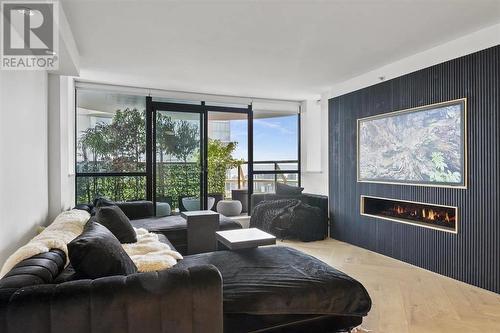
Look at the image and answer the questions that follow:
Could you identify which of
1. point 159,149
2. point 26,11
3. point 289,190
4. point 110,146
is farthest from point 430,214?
point 110,146

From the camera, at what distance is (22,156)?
8.32ft

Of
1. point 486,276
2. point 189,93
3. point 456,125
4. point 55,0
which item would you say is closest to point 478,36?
point 456,125

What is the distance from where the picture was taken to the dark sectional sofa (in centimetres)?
132

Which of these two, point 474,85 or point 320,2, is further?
point 474,85

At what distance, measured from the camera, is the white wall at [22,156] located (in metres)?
2.14

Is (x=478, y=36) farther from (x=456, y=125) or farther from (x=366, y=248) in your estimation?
(x=366, y=248)

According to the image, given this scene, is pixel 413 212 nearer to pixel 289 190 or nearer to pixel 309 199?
pixel 309 199

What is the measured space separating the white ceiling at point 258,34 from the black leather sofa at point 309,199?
2057mm

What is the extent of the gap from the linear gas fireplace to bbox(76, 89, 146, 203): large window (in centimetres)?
372

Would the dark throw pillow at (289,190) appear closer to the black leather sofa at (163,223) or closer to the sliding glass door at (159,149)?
the sliding glass door at (159,149)

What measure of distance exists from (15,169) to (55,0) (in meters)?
1.30

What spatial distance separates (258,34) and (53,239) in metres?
2.51

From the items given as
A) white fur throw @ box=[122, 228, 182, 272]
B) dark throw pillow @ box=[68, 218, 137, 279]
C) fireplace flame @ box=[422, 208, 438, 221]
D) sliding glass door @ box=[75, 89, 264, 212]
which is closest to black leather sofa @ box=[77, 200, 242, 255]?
white fur throw @ box=[122, 228, 182, 272]

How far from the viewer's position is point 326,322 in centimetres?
198
